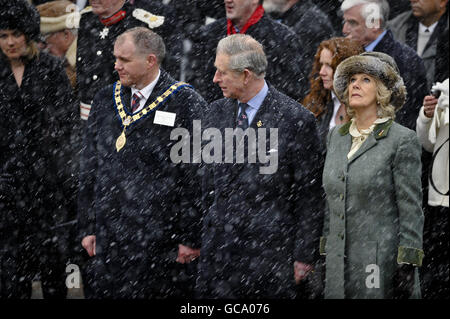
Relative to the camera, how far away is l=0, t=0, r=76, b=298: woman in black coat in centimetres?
833

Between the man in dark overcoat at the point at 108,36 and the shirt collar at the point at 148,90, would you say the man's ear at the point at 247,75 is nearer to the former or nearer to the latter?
the shirt collar at the point at 148,90

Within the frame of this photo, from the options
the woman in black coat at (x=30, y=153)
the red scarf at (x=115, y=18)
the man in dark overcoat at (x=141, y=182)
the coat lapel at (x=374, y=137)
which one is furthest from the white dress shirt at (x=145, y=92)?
the coat lapel at (x=374, y=137)

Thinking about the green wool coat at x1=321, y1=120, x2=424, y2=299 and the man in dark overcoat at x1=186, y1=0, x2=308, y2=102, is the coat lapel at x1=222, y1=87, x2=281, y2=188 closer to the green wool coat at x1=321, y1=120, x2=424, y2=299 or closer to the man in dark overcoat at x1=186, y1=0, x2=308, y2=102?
the green wool coat at x1=321, y1=120, x2=424, y2=299

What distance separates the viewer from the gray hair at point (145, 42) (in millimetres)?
7543

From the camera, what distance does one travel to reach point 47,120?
27.7ft

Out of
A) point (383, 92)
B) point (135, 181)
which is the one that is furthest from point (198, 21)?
point (383, 92)

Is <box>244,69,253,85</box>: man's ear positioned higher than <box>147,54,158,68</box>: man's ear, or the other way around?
<box>244,69,253,85</box>: man's ear

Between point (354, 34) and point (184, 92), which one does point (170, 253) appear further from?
point (354, 34)

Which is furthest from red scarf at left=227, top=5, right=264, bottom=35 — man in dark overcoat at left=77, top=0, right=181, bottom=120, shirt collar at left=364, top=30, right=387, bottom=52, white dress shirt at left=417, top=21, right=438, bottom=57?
white dress shirt at left=417, top=21, right=438, bottom=57

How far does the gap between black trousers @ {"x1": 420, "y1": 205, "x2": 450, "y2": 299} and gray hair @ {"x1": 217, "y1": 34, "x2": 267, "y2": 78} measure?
68.3 inches

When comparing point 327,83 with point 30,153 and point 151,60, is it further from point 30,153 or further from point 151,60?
point 30,153

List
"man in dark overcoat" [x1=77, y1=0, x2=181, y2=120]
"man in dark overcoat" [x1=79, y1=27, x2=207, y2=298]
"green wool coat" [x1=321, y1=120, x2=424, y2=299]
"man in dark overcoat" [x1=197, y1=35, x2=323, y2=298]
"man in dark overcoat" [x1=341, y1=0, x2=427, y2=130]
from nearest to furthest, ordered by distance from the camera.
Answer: "green wool coat" [x1=321, y1=120, x2=424, y2=299], "man in dark overcoat" [x1=197, y1=35, x2=323, y2=298], "man in dark overcoat" [x1=79, y1=27, x2=207, y2=298], "man in dark overcoat" [x1=341, y1=0, x2=427, y2=130], "man in dark overcoat" [x1=77, y1=0, x2=181, y2=120]

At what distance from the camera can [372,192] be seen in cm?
673

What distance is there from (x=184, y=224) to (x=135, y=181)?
453mm
